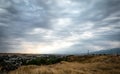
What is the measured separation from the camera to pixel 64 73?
1204 inches

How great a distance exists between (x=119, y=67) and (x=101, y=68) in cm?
317

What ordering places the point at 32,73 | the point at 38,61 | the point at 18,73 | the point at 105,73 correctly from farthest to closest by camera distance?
the point at 38,61, the point at 18,73, the point at 32,73, the point at 105,73

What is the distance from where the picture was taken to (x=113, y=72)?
29406 millimetres

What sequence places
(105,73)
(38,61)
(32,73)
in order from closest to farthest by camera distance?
(105,73) < (32,73) < (38,61)

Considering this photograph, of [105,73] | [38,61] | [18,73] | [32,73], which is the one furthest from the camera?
[38,61]

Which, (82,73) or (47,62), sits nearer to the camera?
(82,73)

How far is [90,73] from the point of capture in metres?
29.4

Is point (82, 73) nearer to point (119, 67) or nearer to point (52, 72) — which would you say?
point (52, 72)

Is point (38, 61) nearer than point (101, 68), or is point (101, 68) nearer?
point (101, 68)

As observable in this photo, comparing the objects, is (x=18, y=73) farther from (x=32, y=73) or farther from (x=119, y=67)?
(x=119, y=67)

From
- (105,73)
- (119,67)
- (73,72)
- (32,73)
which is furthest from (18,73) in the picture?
(119,67)

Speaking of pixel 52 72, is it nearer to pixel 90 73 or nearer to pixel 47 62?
pixel 90 73

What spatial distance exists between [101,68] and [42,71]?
34.3 ft

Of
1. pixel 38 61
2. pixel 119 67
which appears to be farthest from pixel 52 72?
pixel 38 61
